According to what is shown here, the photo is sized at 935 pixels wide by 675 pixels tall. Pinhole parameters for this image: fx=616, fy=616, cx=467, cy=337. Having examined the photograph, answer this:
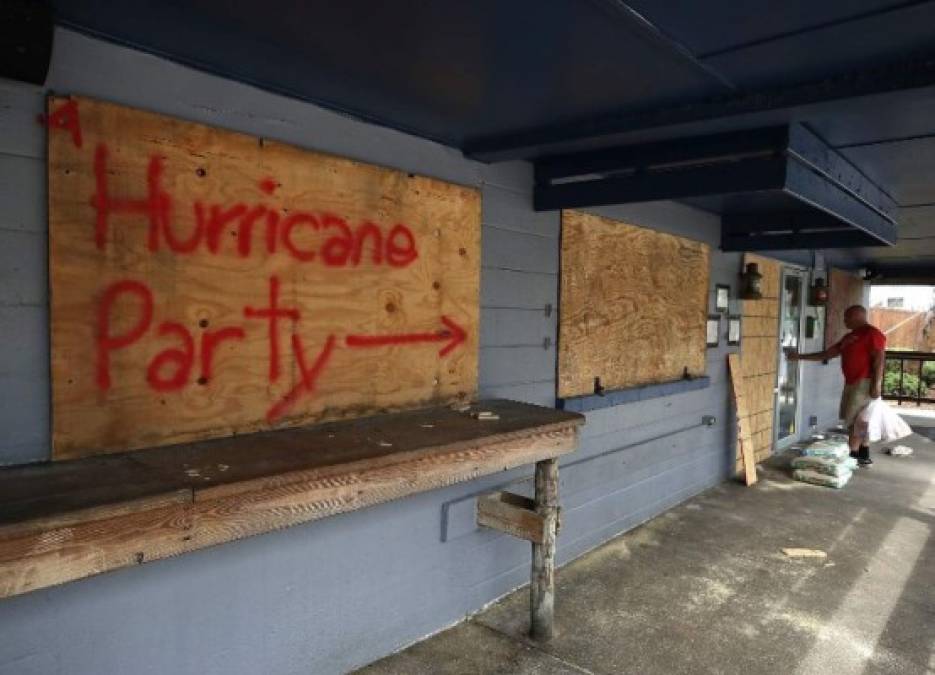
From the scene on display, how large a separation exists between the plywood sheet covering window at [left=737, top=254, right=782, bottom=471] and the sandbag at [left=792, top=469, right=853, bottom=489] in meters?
0.59

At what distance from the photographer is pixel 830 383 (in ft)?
32.1

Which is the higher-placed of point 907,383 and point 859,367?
point 859,367

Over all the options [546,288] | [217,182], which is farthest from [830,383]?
[217,182]

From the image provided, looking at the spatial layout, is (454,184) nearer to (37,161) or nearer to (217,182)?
(217,182)

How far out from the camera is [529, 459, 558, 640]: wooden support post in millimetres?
3166

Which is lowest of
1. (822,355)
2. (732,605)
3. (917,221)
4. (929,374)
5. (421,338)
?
(732,605)

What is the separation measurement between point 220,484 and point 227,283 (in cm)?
93

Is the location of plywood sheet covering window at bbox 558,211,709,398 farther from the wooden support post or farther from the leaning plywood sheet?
the leaning plywood sheet

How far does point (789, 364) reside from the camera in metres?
8.20

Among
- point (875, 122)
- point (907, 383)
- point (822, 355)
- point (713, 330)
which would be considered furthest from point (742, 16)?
point (907, 383)

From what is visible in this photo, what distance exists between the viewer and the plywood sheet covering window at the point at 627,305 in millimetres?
4230

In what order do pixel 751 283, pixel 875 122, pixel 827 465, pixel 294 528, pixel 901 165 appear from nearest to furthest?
pixel 294 528 < pixel 875 122 < pixel 901 165 < pixel 751 283 < pixel 827 465

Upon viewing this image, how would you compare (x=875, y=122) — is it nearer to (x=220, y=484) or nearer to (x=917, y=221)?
(x=220, y=484)

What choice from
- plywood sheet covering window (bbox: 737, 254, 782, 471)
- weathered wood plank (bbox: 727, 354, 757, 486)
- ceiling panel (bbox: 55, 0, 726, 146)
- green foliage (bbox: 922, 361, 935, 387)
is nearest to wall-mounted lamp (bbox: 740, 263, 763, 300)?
plywood sheet covering window (bbox: 737, 254, 782, 471)
